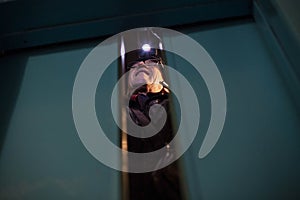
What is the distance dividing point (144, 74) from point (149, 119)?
20 centimetres

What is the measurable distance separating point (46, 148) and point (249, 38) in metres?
0.85

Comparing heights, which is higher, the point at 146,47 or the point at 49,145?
the point at 146,47

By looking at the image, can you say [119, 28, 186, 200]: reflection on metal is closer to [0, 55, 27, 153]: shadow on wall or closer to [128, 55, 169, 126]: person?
[128, 55, 169, 126]: person

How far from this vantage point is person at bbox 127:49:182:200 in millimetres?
829

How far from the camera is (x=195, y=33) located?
1.24 metres

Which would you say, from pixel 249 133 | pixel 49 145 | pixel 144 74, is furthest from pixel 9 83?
pixel 249 133

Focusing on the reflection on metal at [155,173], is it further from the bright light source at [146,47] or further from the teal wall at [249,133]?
the bright light source at [146,47]

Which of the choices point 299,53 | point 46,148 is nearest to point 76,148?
point 46,148

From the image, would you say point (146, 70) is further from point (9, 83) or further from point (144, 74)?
point (9, 83)

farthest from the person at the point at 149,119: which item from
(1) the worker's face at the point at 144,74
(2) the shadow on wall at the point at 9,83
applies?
(2) the shadow on wall at the point at 9,83

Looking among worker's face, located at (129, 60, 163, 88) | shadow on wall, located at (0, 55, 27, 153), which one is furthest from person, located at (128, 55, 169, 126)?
shadow on wall, located at (0, 55, 27, 153)

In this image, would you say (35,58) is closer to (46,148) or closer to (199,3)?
(46,148)

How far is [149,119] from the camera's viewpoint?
3.26 ft

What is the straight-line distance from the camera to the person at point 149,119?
829 millimetres
